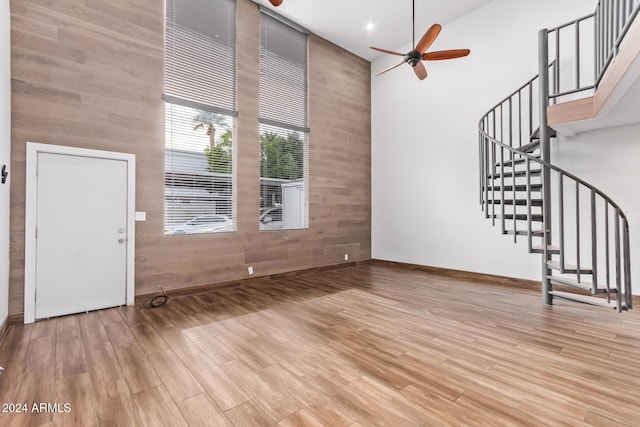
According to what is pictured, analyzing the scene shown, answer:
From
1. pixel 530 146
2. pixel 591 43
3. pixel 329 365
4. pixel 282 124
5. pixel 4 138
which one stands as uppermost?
pixel 591 43

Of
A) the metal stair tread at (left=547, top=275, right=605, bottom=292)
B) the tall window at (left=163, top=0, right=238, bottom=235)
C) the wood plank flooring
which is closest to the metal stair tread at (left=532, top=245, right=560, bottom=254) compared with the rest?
the metal stair tread at (left=547, top=275, right=605, bottom=292)

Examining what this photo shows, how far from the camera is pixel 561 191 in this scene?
3242mm

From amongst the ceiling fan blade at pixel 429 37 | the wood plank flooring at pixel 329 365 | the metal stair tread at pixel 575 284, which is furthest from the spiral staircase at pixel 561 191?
the ceiling fan blade at pixel 429 37

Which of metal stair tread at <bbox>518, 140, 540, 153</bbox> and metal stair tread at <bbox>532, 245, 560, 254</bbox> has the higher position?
metal stair tread at <bbox>518, 140, 540, 153</bbox>

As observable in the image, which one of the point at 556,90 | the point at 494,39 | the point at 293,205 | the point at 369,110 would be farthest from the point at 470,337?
the point at 369,110

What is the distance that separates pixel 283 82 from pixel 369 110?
2596mm

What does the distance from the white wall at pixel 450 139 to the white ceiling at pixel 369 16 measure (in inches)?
15.2

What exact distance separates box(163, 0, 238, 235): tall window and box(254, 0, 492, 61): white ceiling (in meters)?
→ 1.19

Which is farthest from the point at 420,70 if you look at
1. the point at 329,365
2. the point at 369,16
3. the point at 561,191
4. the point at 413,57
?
the point at 329,365

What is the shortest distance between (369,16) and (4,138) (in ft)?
19.3

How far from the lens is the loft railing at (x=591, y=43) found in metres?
2.60

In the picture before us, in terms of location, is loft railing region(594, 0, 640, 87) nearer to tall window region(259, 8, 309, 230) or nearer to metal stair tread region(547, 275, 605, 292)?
metal stair tread region(547, 275, 605, 292)

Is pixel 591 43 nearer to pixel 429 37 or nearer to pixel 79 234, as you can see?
pixel 429 37

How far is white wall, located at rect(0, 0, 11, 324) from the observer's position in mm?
3008
